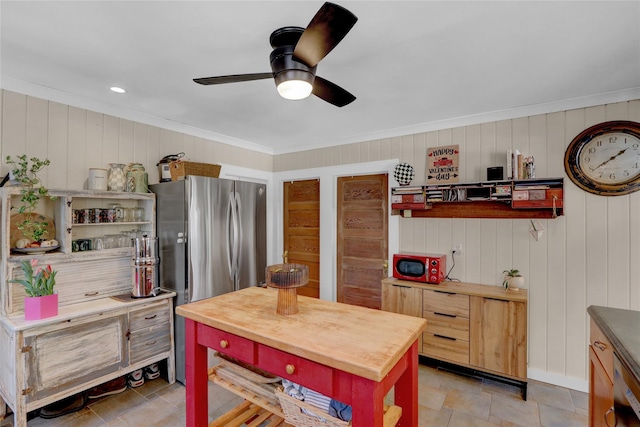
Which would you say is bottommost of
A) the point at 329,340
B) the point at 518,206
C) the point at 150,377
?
the point at 150,377

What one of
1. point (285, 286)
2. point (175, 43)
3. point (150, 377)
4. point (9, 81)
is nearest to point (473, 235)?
point (285, 286)

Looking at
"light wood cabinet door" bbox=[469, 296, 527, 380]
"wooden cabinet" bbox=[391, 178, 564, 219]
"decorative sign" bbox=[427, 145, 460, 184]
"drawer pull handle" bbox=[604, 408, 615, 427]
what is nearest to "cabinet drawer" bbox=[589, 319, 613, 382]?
"drawer pull handle" bbox=[604, 408, 615, 427]

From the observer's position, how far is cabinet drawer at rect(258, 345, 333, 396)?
4.17 ft

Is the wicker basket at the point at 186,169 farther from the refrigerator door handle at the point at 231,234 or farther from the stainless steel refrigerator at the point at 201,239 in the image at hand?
the refrigerator door handle at the point at 231,234

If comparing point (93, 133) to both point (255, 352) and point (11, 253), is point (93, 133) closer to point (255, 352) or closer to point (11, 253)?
point (11, 253)

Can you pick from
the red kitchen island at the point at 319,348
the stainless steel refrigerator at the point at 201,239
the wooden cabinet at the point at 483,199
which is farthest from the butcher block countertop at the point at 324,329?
the wooden cabinet at the point at 483,199

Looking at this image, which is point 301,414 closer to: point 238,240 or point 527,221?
point 238,240

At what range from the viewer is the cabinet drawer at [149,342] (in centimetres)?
252

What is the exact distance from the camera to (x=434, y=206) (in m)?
3.28

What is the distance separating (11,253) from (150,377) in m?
1.52

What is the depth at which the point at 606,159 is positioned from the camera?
251cm

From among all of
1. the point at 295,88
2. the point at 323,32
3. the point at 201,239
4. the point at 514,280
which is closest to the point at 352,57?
the point at 295,88

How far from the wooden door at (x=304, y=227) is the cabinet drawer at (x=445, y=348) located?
160cm

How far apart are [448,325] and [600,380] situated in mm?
1307
